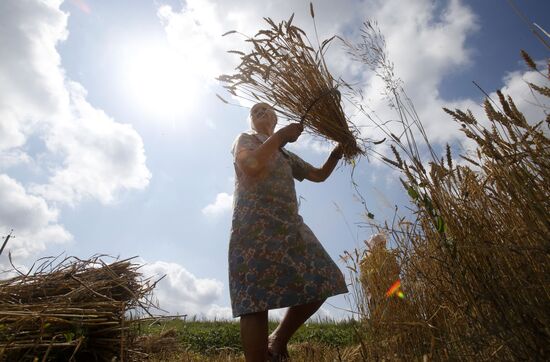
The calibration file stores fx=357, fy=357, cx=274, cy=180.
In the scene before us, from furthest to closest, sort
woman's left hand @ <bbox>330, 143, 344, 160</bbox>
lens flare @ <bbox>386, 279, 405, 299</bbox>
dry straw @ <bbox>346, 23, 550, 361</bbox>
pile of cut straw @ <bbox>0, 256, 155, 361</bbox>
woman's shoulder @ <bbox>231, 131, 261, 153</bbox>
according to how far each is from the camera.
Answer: lens flare @ <bbox>386, 279, 405, 299</bbox>
woman's left hand @ <bbox>330, 143, 344, 160</bbox>
woman's shoulder @ <bbox>231, 131, 261, 153</bbox>
pile of cut straw @ <bbox>0, 256, 155, 361</bbox>
dry straw @ <bbox>346, 23, 550, 361</bbox>

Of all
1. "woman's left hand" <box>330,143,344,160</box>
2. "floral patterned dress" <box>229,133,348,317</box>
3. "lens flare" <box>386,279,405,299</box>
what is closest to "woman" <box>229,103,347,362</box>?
"floral patterned dress" <box>229,133,348,317</box>

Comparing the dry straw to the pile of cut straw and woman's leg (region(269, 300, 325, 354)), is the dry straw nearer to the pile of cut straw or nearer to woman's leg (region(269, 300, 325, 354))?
woman's leg (region(269, 300, 325, 354))

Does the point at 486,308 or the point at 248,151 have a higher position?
the point at 248,151

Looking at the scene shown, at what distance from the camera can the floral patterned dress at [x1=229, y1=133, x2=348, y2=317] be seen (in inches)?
64.4

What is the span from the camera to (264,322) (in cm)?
162

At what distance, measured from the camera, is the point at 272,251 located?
5.56 feet

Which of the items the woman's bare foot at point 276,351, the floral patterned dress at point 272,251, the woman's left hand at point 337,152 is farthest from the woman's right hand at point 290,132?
the woman's bare foot at point 276,351

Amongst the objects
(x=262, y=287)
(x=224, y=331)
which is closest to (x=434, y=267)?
(x=262, y=287)

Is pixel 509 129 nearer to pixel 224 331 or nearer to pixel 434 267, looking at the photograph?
pixel 434 267

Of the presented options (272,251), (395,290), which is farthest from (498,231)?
(395,290)

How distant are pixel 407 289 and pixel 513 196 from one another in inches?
56.6

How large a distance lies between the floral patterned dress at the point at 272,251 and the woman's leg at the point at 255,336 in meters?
0.05

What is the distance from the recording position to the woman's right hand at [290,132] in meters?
1.78

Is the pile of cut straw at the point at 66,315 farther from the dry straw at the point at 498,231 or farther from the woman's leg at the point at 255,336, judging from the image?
the dry straw at the point at 498,231
